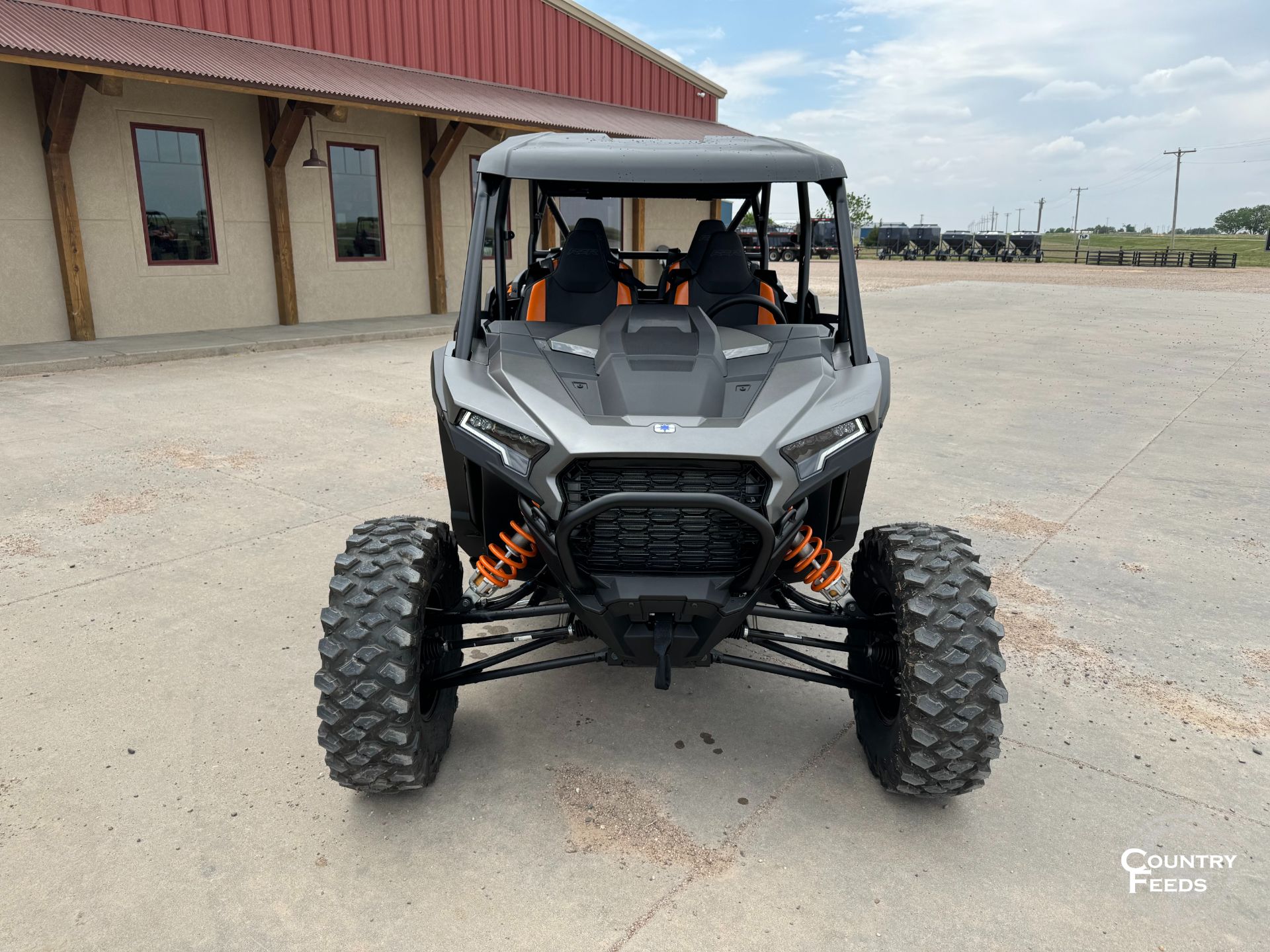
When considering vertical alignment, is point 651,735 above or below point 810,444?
below

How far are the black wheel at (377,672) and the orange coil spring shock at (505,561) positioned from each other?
7.4 inches

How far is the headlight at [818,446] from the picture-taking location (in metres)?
2.51

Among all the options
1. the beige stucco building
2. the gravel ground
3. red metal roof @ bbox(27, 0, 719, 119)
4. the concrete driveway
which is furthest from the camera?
the gravel ground

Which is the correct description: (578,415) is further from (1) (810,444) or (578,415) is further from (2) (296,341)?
(2) (296,341)

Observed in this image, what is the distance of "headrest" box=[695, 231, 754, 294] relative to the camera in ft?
12.5

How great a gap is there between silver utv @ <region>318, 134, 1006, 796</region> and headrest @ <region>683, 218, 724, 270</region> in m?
0.73

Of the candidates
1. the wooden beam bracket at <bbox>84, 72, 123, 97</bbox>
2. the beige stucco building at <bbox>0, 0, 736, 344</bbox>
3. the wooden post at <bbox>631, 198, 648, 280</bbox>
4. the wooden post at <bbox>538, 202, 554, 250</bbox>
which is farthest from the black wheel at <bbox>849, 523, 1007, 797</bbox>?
the wooden post at <bbox>631, 198, 648, 280</bbox>

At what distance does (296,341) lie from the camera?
38.4 feet

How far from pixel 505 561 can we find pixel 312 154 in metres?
11.8

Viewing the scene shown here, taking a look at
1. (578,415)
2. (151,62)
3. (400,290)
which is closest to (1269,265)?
(400,290)

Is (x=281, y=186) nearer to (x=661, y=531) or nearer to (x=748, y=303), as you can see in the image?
(x=748, y=303)

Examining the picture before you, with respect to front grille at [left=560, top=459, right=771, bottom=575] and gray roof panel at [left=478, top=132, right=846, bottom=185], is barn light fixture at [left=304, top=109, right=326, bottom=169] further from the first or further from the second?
front grille at [left=560, top=459, right=771, bottom=575]

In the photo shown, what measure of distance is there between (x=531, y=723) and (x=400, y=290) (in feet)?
42.8

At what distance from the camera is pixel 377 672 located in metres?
2.53
